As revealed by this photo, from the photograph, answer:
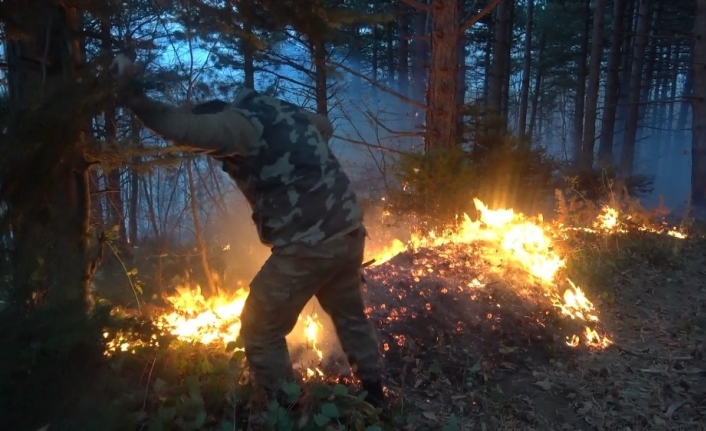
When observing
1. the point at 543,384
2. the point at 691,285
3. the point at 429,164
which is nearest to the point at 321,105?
the point at 429,164

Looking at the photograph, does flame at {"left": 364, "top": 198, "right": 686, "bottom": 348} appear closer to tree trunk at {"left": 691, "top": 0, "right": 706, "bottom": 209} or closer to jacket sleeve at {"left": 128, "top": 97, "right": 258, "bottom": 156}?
jacket sleeve at {"left": 128, "top": 97, "right": 258, "bottom": 156}

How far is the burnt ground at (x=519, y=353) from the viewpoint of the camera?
12.6 feet

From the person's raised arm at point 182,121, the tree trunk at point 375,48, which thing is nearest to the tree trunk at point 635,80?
the tree trunk at point 375,48

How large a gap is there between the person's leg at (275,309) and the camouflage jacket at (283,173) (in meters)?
0.15

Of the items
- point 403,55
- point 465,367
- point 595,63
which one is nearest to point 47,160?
point 465,367

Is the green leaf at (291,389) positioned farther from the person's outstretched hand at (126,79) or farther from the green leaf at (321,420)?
the person's outstretched hand at (126,79)

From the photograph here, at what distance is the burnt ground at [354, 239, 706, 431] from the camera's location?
386 cm

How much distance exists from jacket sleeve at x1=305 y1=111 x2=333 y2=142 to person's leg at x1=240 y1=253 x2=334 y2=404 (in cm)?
90

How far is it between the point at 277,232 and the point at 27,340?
1.37 meters

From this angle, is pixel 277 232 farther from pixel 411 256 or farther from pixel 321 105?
pixel 321 105

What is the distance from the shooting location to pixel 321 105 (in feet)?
40.7

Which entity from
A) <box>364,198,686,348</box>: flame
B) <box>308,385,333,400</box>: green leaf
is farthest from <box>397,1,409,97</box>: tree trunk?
<box>308,385,333,400</box>: green leaf

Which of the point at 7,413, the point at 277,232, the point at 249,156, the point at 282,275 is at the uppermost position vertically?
the point at 249,156

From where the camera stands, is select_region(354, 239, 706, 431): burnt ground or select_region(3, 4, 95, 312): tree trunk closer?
select_region(3, 4, 95, 312): tree trunk
